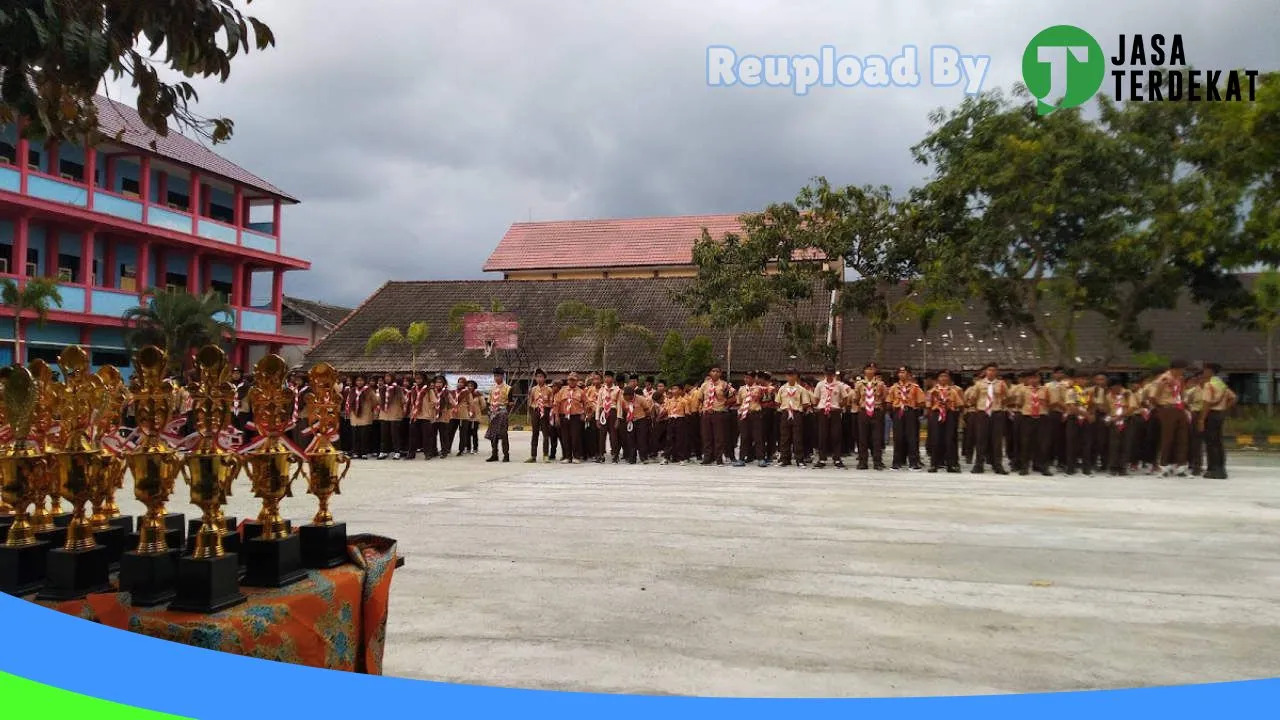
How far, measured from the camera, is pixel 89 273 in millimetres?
18094

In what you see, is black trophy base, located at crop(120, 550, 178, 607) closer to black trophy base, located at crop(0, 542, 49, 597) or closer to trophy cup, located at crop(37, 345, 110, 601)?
trophy cup, located at crop(37, 345, 110, 601)

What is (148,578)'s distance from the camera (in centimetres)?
222

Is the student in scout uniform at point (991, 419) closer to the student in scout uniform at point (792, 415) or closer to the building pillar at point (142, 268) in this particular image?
the student in scout uniform at point (792, 415)

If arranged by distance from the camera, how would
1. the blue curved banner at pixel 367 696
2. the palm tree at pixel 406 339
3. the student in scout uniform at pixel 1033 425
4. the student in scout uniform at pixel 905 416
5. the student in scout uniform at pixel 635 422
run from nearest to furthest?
the blue curved banner at pixel 367 696 → the student in scout uniform at pixel 1033 425 → the student in scout uniform at pixel 905 416 → the student in scout uniform at pixel 635 422 → the palm tree at pixel 406 339

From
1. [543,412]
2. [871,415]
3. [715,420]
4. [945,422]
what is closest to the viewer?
[945,422]

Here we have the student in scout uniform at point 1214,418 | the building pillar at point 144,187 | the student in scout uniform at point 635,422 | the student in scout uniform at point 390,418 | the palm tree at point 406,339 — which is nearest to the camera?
the student in scout uniform at point 1214,418

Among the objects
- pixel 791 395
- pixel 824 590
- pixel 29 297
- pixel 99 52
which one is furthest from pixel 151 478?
pixel 29 297

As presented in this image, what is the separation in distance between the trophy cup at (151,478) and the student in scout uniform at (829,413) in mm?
12634

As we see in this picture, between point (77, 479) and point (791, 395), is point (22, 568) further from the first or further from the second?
point (791, 395)

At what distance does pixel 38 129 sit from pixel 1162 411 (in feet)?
45.3

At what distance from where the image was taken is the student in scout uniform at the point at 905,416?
13.8m

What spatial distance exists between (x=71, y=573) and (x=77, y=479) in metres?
0.25

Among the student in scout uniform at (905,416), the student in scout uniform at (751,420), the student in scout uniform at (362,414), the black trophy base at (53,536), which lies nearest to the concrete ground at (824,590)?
the black trophy base at (53,536)

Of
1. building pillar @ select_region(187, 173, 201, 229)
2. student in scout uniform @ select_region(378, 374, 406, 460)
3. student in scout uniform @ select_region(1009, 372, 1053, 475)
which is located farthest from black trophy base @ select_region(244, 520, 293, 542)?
building pillar @ select_region(187, 173, 201, 229)
